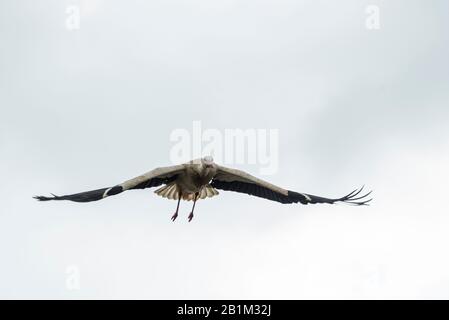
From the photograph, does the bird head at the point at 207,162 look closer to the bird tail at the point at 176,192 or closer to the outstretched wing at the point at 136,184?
the outstretched wing at the point at 136,184

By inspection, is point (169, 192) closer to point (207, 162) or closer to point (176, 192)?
point (176, 192)

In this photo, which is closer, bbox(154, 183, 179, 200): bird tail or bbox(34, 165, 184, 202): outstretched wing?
bbox(34, 165, 184, 202): outstretched wing

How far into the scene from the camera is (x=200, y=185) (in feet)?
65.8

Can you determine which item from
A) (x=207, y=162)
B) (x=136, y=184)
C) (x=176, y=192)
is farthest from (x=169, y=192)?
(x=136, y=184)

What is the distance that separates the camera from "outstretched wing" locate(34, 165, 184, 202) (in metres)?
17.7

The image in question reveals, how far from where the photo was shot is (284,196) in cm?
2148

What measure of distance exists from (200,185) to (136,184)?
1811mm

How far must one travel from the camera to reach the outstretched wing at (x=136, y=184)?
17656 millimetres

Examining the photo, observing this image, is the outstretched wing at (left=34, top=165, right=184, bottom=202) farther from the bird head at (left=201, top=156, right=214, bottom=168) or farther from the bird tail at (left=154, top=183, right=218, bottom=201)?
the bird tail at (left=154, top=183, right=218, bottom=201)
